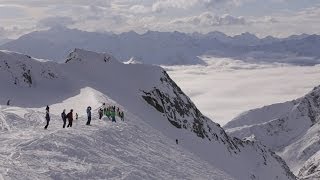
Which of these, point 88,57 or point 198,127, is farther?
point 88,57

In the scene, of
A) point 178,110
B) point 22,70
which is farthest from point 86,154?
point 178,110

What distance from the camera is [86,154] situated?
3441cm

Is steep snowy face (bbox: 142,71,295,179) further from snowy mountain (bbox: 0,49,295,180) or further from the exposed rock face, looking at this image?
snowy mountain (bbox: 0,49,295,180)

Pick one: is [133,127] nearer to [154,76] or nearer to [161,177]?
[161,177]

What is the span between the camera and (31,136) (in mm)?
37406

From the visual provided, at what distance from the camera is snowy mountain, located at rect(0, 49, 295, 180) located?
32188 millimetres

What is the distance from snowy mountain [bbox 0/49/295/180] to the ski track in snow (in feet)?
0.21

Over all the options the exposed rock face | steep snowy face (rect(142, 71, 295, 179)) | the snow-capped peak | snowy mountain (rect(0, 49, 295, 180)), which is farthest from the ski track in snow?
the snow-capped peak

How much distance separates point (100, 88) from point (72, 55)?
17493 millimetres

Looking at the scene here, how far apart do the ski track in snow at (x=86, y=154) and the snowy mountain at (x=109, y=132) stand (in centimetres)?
6

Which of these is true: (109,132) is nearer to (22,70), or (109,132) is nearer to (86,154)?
(86,154)

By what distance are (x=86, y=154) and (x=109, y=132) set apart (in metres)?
10.9

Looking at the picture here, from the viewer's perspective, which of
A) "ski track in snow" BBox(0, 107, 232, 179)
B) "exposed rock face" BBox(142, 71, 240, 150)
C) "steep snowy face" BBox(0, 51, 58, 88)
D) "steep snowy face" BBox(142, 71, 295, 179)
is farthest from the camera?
"exposed rock face" BBox(142, 71, 240, 150)

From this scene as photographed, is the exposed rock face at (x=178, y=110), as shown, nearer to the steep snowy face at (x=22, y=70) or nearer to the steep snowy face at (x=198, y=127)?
the steep snowy face at (x=198, y=127)
